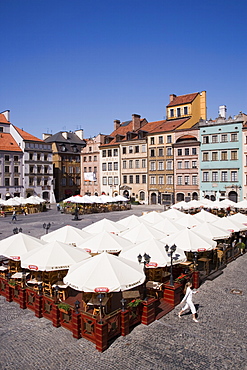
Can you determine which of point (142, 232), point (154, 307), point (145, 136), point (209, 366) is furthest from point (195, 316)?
point (145, 136)

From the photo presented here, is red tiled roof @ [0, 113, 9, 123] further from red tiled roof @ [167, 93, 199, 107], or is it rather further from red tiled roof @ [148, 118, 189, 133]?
red tiled roof @ [167, 93, 199, 107]

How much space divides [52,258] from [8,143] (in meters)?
50.6

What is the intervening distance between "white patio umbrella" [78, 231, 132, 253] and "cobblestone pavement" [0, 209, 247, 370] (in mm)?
3864

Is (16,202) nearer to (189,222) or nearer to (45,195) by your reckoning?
(45,195)

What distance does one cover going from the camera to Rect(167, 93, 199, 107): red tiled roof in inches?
2087

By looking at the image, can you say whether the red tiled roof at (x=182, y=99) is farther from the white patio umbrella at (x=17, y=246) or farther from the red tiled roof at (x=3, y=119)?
the white patio umbrella at (x=17, y=246)

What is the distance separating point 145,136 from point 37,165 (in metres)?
20.6

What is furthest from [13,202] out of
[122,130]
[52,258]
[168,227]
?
[52,258]

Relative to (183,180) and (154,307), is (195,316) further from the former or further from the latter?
(183,180)

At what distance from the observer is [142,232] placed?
16516mm

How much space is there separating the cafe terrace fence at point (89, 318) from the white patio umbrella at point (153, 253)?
193 centimetres

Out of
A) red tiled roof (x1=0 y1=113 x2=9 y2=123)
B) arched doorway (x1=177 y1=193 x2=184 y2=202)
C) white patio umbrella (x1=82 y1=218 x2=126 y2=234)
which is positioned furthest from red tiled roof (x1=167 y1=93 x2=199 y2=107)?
white patio umbrella (x1=82 y1=218 x2=126 y2=234)

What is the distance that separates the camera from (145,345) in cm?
884

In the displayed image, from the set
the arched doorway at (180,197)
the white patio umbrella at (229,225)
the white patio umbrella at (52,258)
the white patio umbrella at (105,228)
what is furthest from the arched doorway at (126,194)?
the white patio umbrella at (52,258)
